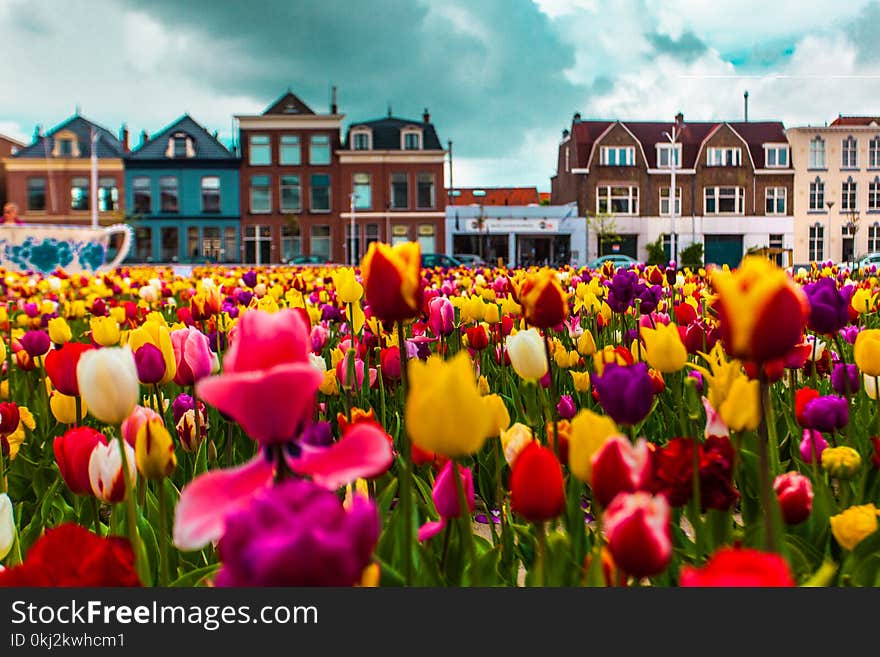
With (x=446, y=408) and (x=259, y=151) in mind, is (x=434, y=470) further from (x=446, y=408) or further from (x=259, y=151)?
(x=259, y=151)

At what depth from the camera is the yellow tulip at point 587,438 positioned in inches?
30.4

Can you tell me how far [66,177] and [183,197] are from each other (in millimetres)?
5277

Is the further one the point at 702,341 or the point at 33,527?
the point at 702,341

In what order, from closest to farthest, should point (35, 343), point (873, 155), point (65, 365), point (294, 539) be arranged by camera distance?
point (294, 539) → point (65, 365) → point (35, 343) → point (873, 155)

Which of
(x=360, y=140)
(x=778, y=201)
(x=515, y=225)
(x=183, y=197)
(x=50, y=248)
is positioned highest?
(x=360, y=140)

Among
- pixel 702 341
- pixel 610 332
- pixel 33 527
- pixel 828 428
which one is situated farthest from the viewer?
pixel 610 332

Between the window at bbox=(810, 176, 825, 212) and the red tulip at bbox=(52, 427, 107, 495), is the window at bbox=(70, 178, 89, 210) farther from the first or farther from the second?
the red tulip at bbox=(52, 427, 107, 495)

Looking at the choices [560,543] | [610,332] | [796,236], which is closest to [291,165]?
[796,236]

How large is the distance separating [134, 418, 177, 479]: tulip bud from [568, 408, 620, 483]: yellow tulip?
18.4 inches

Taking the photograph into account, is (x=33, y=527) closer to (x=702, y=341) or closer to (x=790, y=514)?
(x=790, y=514)

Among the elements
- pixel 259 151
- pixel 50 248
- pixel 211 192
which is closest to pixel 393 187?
pixel 259 151

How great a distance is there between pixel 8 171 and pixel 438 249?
1938cm

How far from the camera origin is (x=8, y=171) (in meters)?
36.2

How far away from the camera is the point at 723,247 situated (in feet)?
125
